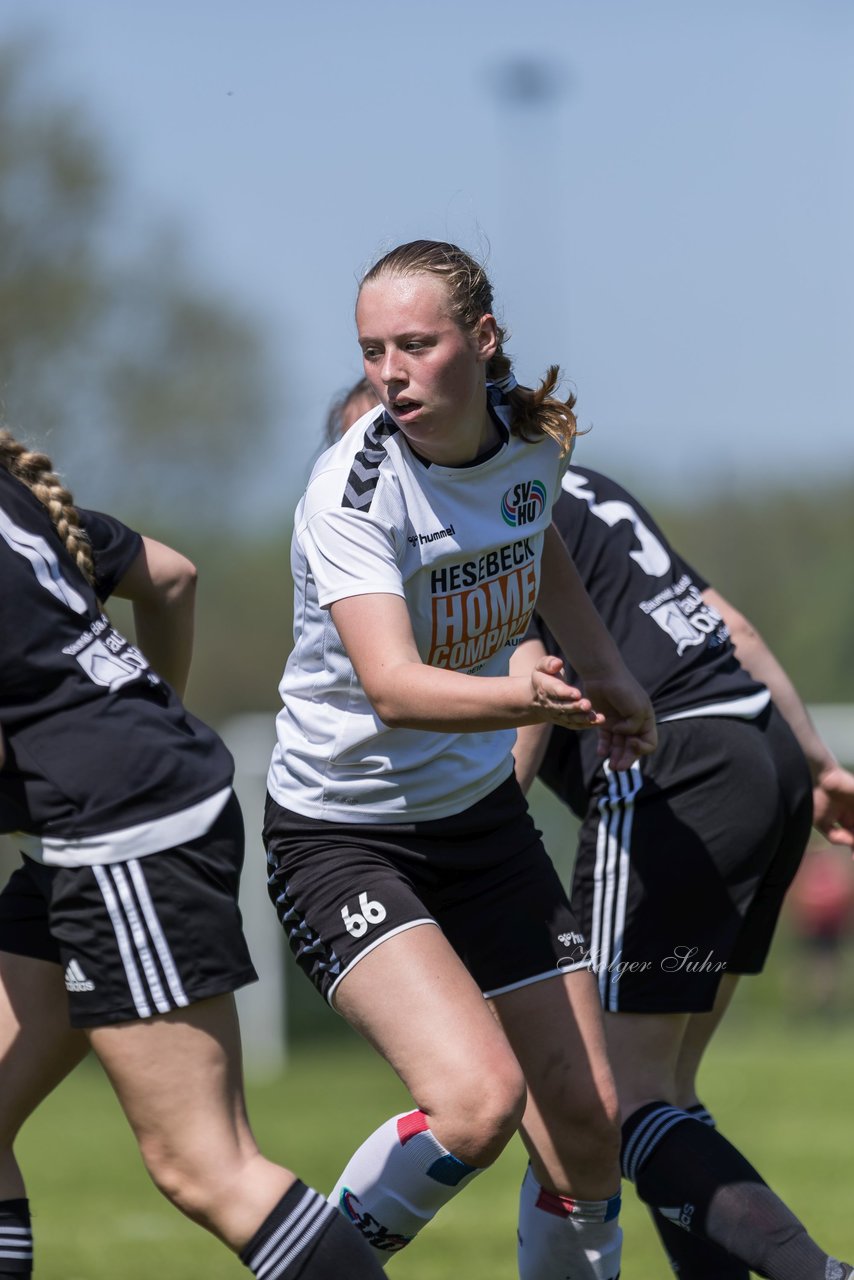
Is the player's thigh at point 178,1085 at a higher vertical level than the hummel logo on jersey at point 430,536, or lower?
lower

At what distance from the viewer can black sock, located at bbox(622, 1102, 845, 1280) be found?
11.8 ft

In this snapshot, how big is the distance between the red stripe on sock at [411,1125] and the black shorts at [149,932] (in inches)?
19.8

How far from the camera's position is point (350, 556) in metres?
3.24

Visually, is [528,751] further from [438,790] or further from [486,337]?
[486,337]

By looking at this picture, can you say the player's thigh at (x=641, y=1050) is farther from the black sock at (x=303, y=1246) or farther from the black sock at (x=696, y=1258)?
the black sock at (x=303, y=1246)

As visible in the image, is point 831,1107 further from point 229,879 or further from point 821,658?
point 821,658

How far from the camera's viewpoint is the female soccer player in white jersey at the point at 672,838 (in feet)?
13.1

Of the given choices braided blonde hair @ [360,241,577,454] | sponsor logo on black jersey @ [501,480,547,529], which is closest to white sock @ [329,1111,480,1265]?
sponsor logo on black jersey @ [501,480,547,529]

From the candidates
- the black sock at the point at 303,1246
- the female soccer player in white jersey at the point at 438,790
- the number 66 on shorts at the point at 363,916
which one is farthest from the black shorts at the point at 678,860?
the black sock at the point at 303,1246

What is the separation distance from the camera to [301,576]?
136 inches

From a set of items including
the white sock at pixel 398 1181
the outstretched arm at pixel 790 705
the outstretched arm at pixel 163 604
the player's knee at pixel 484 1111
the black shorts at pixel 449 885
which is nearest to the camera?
the player's knee at pixel 484 1111

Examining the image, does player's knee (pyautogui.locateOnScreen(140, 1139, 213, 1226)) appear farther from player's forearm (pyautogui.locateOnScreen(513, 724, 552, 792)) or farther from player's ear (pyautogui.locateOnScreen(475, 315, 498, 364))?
player's ear (pyautogui.locateOnScreen(475, 315, 498, 364))

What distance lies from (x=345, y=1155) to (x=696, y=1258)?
4600 millimetres

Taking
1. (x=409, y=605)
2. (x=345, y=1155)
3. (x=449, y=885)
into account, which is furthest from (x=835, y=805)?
(x=345, y=1155)
